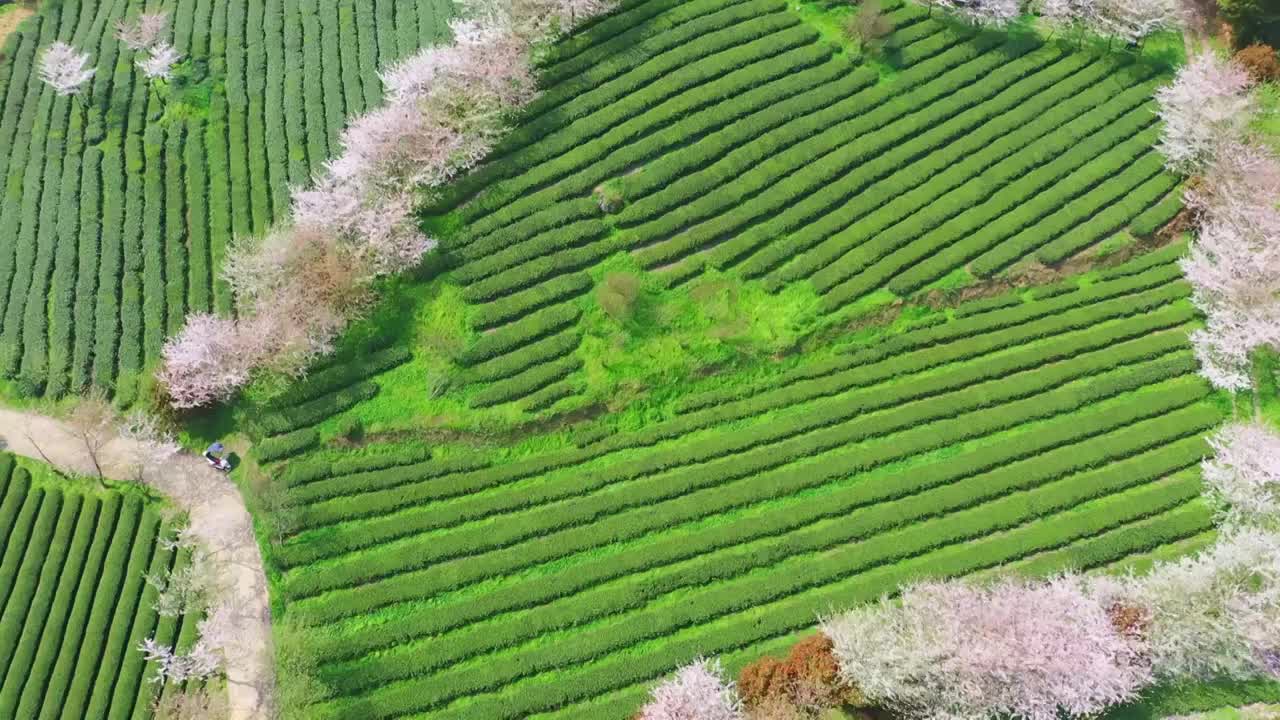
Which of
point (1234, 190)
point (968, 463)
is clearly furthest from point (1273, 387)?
point (968, 463)

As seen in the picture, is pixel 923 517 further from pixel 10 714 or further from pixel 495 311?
pixel 10 714

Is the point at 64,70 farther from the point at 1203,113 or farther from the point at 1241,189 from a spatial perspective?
the point at 1241,189

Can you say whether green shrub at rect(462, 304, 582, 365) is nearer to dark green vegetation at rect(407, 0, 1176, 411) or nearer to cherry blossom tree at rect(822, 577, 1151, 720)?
dark green vegetation at rect(407, 0, 1176, 411)

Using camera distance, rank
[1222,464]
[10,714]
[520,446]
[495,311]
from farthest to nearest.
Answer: [495,311] < [520,446] < [1222,464] < [10,714]

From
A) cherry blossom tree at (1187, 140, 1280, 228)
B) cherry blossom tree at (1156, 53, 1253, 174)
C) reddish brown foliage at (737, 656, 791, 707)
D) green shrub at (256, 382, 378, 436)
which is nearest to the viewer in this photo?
reddish brown foliage at (737, 656, 791, 707)

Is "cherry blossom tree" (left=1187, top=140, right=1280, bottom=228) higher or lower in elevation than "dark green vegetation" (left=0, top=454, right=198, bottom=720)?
higher

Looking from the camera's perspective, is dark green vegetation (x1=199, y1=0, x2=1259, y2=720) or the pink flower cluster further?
the pink flower cluster

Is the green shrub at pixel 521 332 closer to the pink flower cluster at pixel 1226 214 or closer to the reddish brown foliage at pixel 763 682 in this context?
the reddish brown foliage at pixel 763 682

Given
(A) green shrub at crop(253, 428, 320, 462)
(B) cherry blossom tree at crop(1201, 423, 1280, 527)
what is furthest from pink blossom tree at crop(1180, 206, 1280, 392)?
(A) green shrub at crop(253, 428, 320, 462)
